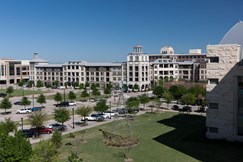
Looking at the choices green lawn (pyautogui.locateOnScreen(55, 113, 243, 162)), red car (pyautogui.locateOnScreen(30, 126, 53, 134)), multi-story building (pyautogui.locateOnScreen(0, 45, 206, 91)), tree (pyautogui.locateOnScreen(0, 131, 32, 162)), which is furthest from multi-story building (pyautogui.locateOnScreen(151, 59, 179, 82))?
tree (pyautogui.locateOnScreen(0, 131, 32, 162))

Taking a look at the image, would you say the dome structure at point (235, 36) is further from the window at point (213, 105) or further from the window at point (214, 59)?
the window at point (213, 105)

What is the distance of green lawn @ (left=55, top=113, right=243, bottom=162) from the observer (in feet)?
107

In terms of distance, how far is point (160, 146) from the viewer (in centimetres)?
3700

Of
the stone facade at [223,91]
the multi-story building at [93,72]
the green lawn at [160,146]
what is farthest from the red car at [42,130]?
the multi-story building at [93,72]

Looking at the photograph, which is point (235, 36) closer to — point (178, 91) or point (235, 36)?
point (235, 36)

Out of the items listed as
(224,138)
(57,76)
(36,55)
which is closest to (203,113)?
(224,138)

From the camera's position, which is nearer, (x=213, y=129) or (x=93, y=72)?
(x=213, y=129)

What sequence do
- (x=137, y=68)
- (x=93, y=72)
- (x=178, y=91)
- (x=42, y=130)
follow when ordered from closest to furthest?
1. (x=42, y=130)
2. (x=178, y=91)
3. (x=137, y=68)
4. (x=93, y=72)

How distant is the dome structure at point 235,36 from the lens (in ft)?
142

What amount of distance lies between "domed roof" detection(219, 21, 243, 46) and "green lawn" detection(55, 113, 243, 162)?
14.9 metres

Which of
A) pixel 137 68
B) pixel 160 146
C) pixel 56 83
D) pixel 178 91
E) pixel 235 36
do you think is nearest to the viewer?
pixel 160 146

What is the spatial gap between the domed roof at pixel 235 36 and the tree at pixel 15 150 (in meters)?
33.4

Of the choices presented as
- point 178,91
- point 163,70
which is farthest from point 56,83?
point 178,91

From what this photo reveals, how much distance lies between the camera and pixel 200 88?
8075cm
